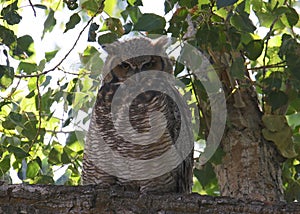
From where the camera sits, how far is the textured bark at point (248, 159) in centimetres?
318

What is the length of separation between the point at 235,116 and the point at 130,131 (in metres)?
0.78

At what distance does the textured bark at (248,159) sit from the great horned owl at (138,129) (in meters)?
0.26

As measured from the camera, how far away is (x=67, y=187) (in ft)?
8.39

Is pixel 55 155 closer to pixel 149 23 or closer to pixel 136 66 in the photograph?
pixel 136 66

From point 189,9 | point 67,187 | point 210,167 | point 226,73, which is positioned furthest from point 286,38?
point 67,187

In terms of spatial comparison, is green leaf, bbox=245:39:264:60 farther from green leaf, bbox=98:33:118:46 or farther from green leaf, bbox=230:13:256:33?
green leaf, bbox=98:33:118:46

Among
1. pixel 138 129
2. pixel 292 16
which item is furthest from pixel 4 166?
pixel 292 16

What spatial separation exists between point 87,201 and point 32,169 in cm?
88

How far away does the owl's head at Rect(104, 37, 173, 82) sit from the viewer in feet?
10.5

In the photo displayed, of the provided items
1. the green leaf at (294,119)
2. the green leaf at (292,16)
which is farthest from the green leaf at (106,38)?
the green leaf at (294,119)

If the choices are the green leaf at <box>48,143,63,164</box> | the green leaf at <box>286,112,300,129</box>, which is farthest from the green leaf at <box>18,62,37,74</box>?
the green leaf at <box>286,112,300,129</box>

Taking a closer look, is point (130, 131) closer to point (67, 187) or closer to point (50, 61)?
point (67, 187)

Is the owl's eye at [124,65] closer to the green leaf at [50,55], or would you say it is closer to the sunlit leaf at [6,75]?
the green leaf at [50,55]

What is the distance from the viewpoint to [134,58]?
320 cm
